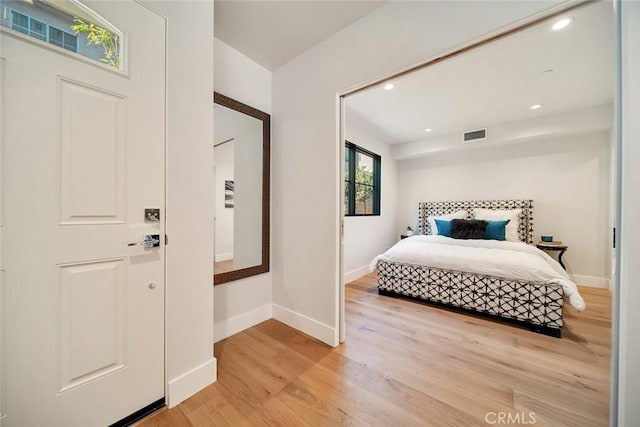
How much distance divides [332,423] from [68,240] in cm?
156

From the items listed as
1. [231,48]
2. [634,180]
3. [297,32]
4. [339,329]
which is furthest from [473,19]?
[339,329]

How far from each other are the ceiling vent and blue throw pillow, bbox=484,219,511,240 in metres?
1.49

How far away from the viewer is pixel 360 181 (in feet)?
13.2

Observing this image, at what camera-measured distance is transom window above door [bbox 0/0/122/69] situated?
915 mm

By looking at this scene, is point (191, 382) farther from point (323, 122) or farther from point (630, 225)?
point (630, 225)

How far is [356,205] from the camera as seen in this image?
12.9 ft

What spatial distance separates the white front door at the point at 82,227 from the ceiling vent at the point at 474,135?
4486 millimetres

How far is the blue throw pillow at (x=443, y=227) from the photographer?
388 cm

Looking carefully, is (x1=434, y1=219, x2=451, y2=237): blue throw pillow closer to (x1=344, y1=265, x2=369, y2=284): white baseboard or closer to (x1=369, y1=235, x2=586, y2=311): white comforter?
(x1=369, y1=235, x2=586, y2=311): white comforter

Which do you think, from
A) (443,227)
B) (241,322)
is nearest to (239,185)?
(241,322)

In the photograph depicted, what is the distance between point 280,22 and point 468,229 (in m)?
3.73

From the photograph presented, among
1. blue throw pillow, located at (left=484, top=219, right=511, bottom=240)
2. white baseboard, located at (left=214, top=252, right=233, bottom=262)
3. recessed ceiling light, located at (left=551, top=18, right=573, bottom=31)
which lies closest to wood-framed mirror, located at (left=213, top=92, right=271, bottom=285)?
white baseboard, located at (left=214, top=252, right=233, bottom=262)

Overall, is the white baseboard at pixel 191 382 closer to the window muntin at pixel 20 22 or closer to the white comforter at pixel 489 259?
the window muntin at pixel 20 22

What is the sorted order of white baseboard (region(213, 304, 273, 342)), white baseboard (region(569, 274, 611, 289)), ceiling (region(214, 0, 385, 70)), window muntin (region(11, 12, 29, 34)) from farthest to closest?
white baseboard (region(569, 274, 611, 289)) < white baseboard (region(213, 304, 273, 342)) < ceiling (region(214, 0, 385, 70)) < window muntin (region(11, 12, 29, 34))
